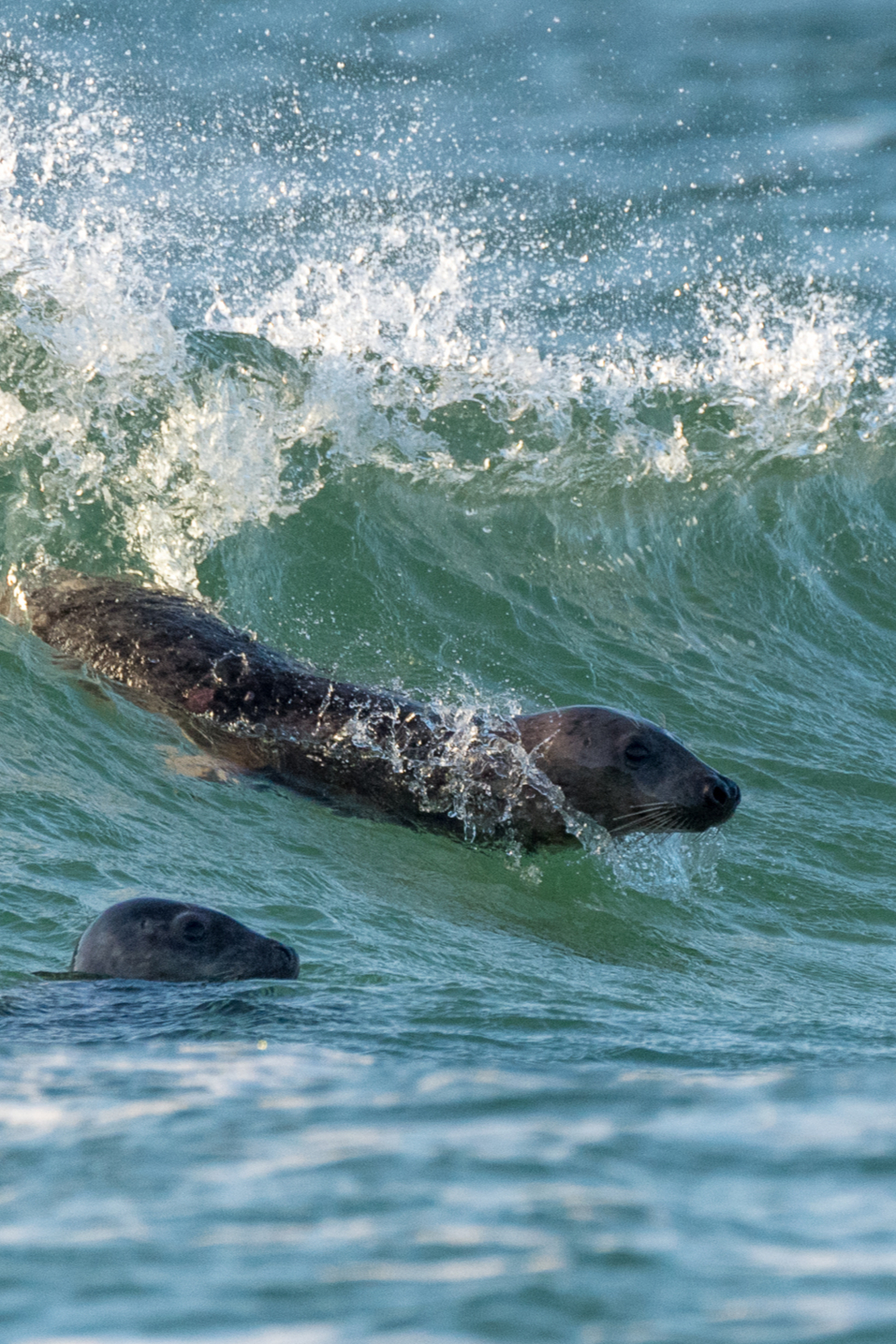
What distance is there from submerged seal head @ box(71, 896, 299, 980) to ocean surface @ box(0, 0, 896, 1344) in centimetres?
15

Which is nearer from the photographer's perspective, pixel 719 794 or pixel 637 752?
pixel 719 794

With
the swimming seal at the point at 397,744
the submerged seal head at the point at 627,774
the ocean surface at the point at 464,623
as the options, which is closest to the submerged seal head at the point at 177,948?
the ocean surface at the point at 464,623

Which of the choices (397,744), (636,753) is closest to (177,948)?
(397,744)

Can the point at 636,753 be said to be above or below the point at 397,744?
above

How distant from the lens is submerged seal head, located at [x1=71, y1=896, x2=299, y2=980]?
479cm

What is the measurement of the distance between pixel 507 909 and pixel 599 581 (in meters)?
5.39

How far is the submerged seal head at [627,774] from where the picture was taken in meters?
6.91

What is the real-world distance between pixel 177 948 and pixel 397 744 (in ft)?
9.14

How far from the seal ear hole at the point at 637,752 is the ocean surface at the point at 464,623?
42 cm

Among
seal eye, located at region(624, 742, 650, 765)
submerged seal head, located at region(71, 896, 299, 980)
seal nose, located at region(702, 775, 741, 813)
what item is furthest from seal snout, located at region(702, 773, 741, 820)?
submerged seal head, located at region(71, 896, 299, 980)

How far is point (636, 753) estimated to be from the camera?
7078 millimetres

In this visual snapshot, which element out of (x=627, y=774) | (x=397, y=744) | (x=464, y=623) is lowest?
(x=397, y=744)

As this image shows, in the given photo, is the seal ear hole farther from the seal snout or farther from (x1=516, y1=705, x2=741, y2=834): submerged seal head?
the seal snout

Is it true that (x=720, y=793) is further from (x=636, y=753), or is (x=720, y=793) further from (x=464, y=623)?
(x=464, y=623)
